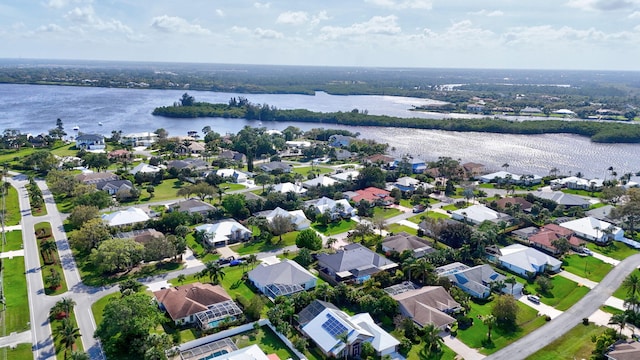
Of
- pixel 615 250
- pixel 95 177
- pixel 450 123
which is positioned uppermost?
pixel 450 123

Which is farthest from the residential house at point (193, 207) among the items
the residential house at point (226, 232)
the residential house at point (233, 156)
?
the residential house at point (233, 156)

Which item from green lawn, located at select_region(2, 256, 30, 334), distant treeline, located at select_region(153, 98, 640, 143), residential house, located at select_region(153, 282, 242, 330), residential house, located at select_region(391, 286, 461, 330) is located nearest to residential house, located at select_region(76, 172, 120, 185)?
green lawn, located at select_region(2, 256, 30, 334)

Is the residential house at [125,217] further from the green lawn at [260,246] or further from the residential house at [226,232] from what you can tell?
the green lawn at [260,246]

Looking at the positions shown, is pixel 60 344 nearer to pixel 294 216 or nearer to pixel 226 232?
pixel 226 232

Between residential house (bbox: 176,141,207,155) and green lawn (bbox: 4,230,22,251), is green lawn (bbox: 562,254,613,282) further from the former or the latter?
residential house (bbox: 176,141,207,155)

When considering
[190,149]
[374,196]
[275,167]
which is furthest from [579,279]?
[190,149]

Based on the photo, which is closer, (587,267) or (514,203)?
(587,267)

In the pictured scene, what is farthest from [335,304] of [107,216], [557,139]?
[557,139]
